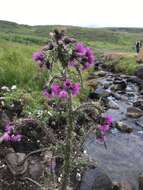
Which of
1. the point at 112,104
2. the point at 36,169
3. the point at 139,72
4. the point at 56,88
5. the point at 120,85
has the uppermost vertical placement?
the point at 56,88

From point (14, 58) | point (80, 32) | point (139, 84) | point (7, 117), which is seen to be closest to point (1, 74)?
point (14, 58)

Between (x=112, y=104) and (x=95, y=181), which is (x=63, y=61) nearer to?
(x=95, y=181)

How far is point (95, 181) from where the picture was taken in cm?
880

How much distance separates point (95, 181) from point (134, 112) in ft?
24.7

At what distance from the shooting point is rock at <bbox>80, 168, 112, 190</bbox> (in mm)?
8656

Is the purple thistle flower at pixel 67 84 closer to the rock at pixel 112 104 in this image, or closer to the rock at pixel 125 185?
the rock at pixel 125 185

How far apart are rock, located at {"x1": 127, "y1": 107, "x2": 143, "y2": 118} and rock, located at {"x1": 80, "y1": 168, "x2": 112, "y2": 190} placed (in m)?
6.43

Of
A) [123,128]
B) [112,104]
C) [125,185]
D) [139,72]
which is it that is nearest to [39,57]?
[125,185]

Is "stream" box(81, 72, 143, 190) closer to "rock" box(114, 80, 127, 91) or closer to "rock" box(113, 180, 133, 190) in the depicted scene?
"rock" box(113, 180, 133, 190)

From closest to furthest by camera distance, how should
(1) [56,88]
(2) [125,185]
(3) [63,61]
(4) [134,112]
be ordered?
(3) [63,61] → (1) [56,88] → (2) [125,185] → (4) [134,112]

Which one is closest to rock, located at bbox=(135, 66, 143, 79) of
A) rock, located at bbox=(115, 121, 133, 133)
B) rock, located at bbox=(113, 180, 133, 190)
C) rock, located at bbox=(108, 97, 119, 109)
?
rock, located at bbox=(108, 97, 119, 109)

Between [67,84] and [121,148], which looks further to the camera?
[121,148]

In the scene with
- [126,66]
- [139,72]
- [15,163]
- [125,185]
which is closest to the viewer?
[15,163]

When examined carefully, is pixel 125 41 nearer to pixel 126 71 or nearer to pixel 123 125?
pixel 126 71
